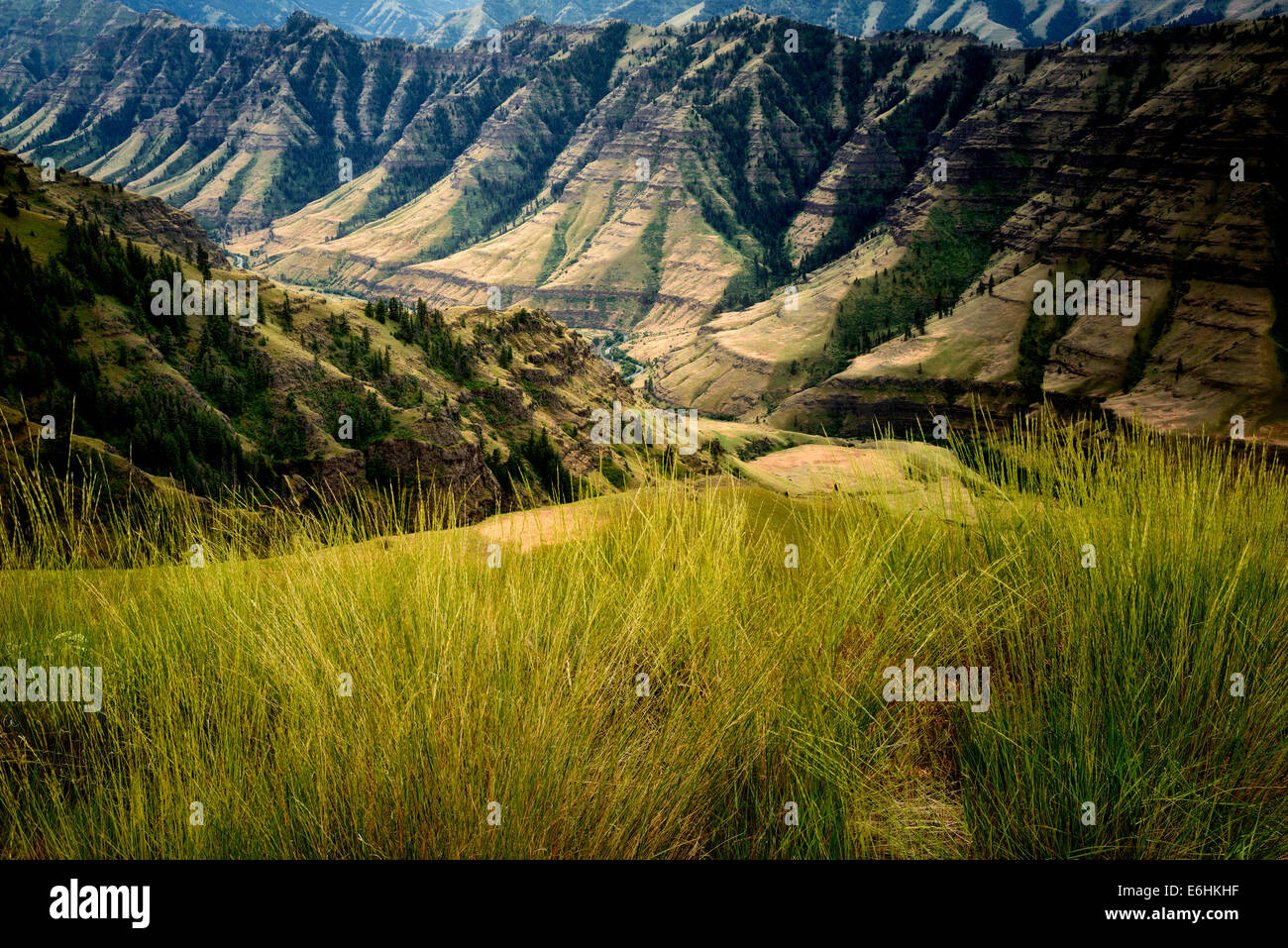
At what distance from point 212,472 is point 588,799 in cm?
4493

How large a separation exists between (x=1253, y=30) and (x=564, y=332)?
516ft

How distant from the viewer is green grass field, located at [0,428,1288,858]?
254cm

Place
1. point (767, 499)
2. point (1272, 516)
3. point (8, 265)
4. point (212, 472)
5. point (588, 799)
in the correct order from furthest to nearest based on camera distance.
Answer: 1. point (8, 265)
2. point (212, 472)
3. point (767, 499)
4. point (1272, 516)
5. point (588, 799)

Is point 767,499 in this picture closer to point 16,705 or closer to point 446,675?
point 446,675

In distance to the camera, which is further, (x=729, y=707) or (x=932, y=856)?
(x=729, y=707)

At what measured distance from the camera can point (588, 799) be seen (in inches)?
101

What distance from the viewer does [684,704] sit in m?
2.90

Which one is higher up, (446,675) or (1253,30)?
(1253,30)

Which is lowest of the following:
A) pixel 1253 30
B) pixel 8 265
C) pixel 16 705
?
pixel 16 705

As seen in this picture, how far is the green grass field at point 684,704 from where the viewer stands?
2.54 meters
